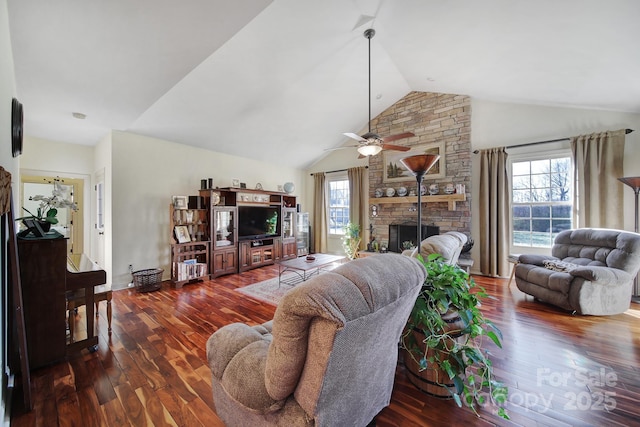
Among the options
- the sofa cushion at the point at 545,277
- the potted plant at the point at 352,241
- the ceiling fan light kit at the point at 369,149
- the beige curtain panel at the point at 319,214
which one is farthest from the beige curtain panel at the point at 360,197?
the sofa cushion at the point at 545,277

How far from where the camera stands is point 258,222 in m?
5.39

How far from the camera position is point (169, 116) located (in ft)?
12.2

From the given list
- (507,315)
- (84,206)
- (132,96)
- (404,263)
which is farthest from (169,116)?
(507,315)

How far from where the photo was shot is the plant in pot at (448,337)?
1513 mm

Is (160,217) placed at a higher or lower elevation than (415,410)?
higher

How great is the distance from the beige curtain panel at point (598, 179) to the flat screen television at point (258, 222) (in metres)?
5.34

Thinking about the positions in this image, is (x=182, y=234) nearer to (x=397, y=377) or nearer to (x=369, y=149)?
(x=369, y=149)

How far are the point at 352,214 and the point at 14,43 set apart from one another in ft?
18.1

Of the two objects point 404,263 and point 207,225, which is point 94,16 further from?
point 207,225

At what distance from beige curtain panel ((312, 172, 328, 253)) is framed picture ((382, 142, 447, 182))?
181cm

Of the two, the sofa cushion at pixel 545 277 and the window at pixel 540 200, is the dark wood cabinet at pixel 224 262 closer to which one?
the sofa cushion at pixel 545 277

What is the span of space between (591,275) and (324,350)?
3.57 metres

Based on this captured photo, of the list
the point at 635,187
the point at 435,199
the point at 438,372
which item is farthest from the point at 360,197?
the point at 438,372

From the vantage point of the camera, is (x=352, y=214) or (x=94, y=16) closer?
(x=94, y=16)
